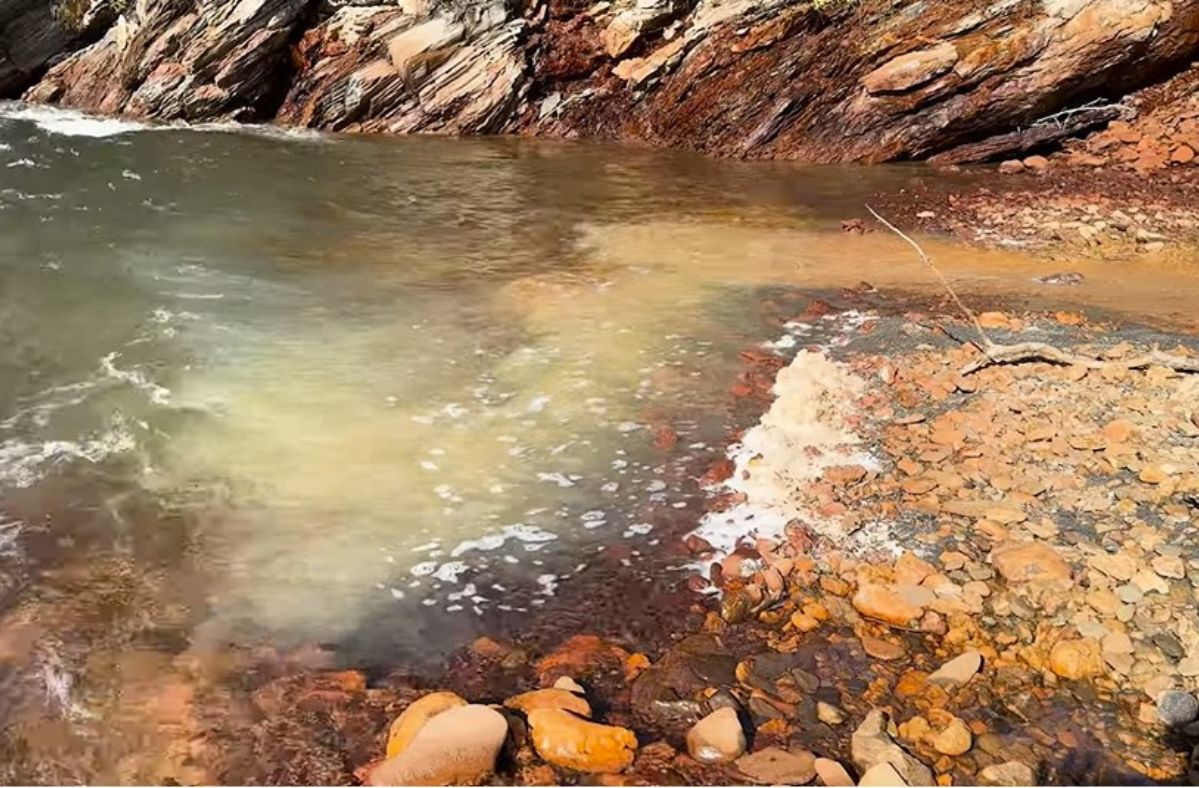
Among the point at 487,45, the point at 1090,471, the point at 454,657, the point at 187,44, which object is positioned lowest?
the point at 1090,471

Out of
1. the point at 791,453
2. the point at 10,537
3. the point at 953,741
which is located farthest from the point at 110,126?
the point at 953,741

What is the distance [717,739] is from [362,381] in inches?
209

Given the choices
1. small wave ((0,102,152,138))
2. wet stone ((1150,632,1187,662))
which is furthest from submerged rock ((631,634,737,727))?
small wave ((0,102,152,138))

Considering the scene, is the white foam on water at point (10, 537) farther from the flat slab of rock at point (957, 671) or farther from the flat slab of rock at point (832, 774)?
the flat slab of rock at point (957, 671)

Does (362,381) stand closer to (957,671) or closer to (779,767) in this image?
(779,767)

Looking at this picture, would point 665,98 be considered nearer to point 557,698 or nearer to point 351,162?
point 351,162

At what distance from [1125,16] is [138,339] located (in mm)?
17356

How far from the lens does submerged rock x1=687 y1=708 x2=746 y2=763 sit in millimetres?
4664

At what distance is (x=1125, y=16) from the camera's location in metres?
17.5

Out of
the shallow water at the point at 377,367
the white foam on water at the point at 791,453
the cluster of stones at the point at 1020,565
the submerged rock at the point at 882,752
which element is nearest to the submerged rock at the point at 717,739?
the submerged rock at the point at 882,752

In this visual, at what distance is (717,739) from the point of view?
15.4 feet

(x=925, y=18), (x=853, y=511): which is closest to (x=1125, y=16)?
(x=925, y=18)

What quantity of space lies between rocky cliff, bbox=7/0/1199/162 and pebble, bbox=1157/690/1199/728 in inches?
621

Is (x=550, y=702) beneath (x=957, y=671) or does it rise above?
above
